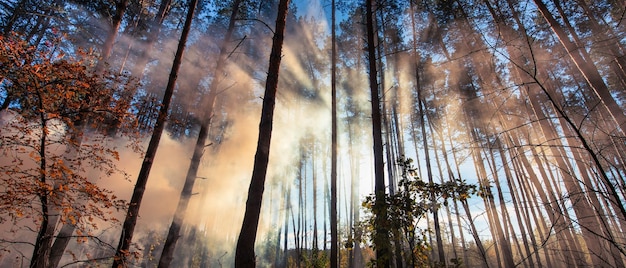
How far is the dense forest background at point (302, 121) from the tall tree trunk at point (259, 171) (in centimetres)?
3

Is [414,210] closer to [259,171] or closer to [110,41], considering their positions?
[259,171]

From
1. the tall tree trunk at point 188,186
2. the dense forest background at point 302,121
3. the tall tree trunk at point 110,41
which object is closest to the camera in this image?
the dense forest background at point 302,121

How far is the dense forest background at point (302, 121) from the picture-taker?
11.8ft

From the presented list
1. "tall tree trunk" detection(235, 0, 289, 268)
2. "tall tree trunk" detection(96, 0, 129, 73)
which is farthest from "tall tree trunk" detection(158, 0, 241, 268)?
"tall tree trunk" detection(235, 0, 289, 268)

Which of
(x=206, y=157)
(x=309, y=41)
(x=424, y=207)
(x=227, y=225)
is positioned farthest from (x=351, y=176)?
(x=227, y=225)

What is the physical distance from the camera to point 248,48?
624 inches

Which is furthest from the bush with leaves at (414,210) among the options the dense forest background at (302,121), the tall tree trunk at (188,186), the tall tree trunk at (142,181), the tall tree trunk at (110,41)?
the tall tree trunk at (110,41)

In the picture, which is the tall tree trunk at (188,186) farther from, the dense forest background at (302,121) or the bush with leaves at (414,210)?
the bush with leaves at (414,210)

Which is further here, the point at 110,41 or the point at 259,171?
the point at 110,41

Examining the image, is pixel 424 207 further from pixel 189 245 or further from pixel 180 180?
pixel 189 245

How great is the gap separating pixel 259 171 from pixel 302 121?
649 inches

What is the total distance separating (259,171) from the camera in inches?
168

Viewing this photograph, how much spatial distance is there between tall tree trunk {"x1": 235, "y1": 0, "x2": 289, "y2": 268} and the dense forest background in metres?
0.03

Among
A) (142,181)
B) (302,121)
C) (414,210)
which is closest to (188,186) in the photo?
(142,181)
